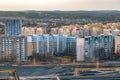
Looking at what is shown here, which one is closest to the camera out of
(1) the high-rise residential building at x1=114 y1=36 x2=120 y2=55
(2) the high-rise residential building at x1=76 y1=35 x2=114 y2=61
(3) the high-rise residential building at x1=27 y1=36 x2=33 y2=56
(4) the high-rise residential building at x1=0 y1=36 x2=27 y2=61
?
(4) the high-rise residential building at x1=0 y1=36 x2=27 y2=61

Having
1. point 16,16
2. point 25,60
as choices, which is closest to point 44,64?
point 25,60

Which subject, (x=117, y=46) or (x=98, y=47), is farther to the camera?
(x=117, y=46)

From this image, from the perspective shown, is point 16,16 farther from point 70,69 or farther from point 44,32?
point 70,69

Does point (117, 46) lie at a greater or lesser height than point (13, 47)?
lesser

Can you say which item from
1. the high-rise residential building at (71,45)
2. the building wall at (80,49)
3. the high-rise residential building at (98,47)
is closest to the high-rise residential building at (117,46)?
the high-rise residential building at (98,47)

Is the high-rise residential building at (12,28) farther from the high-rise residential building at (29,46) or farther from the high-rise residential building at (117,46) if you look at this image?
the high-rise residential building at (117,46)

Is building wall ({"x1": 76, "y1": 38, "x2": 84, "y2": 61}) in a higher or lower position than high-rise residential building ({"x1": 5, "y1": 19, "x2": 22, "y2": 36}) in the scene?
lower

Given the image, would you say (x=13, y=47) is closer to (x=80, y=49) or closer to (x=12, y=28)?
(x=12, y=28)

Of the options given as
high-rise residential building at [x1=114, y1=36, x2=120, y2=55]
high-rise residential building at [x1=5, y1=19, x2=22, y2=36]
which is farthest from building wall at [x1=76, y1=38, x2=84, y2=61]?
high-rise residential building at [x1=5, y1=19, x2=22, y2=36]

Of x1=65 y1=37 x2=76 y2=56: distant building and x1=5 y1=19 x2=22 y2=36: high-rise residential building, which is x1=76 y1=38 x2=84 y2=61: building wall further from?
x1=5 y1=19 x2=22 y2=36: high-rise residential building

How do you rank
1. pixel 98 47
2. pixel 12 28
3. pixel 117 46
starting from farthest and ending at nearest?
pixel 12 28
pixel 117 46
pixel 98 47

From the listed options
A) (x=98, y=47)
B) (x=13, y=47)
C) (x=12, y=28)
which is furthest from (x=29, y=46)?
(x=98, y=47)
